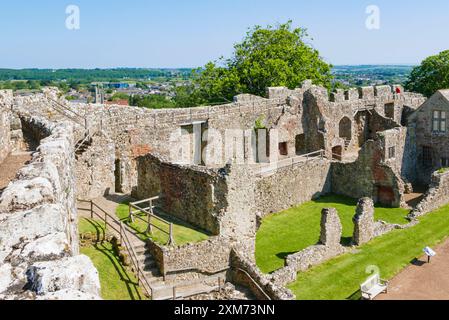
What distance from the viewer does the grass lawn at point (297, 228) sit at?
1897cm

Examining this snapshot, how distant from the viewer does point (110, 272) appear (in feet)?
42.5

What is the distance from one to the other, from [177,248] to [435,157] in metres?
21.7

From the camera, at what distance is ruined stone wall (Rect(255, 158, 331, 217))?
2317 centimetres

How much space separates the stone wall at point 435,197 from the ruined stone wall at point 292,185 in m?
5.06

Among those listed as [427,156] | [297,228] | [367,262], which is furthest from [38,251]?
[427,156]

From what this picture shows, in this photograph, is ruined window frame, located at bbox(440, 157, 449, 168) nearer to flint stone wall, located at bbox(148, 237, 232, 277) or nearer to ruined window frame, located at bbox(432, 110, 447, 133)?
ruined window frame, located at bbox(432, 110, 447, 133)

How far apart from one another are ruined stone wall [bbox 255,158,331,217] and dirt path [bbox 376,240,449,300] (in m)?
7.27

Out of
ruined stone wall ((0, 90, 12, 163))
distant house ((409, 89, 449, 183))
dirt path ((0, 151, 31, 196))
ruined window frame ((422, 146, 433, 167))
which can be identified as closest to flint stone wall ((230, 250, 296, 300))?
dirt path ((0, 151, 31, 196))

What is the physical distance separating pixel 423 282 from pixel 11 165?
13.6 metres

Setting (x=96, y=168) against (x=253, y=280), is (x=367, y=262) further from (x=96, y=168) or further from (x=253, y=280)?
(x=96, y=168)

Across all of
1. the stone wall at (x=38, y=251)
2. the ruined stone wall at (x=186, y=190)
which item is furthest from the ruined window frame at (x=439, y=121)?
the stone wall at (x=38, y=251)

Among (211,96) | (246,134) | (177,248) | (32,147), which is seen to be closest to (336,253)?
(177,248)

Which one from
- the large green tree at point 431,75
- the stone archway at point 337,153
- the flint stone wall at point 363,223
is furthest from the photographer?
the large green tree at point 431,75

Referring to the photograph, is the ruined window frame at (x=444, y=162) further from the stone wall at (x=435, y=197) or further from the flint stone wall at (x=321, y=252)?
the flint stone wall at (x=321, y=252)
